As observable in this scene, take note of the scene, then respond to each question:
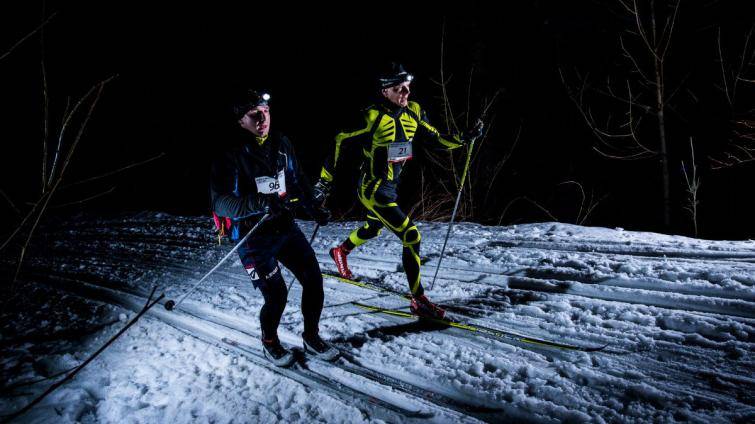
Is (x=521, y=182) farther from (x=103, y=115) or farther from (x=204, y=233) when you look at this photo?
(x=103, y=115)

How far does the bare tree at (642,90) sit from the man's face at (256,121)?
975cm

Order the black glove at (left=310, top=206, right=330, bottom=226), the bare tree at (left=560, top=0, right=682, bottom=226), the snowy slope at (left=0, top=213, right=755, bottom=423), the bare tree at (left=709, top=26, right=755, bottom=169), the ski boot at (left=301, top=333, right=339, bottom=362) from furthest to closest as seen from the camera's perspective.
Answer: the bare tree at (left=560, top=0, right=682, bottom=226)
the bare tree at (left=709, top=26, right=755, bottom=169)
the black glove at (left=310, top=206, right=330, bottom=226)
the ski boot at (left=301, top=333, right=339, bottom=362)
the snowy slope at (left=0, top=213, right=755, bottom=423)

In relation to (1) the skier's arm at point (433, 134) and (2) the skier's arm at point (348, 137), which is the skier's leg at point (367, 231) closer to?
(2) the skier's arm at point (348, 137)

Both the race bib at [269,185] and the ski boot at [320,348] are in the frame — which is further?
the ski boot at [320,348]

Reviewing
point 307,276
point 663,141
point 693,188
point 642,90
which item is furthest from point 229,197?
point 642,90

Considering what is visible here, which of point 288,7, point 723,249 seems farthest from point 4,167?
point 723,249

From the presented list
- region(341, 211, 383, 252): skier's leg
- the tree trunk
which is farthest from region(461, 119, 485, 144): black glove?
the tree trunk

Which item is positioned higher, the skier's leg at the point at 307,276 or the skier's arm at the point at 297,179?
the skier's arm at the point at 297,179

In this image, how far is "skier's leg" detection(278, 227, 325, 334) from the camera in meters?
3.33

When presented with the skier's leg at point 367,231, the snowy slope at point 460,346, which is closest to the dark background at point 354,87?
the snowy slope at point 460,346

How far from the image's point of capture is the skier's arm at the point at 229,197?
9.66 ft

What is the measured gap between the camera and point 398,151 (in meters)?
4.55

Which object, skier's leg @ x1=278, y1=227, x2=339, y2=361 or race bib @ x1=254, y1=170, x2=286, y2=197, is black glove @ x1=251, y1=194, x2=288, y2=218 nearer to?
race bib @ x1=254, y1=170, x2=286, y2=197

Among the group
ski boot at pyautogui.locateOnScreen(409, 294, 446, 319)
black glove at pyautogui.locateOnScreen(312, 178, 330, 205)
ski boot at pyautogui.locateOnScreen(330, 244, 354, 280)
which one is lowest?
ski boot at pyautogui.locateOnScreen(330, 244, 354, 280)
